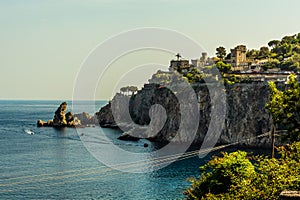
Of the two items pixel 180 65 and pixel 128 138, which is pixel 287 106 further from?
pixel 180 65

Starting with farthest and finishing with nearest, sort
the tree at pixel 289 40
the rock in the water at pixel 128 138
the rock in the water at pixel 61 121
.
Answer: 1. the tree at pixel 289 40
2. the rock in the water at pixel 61 121
3. the rock in the water at pixel 128 138

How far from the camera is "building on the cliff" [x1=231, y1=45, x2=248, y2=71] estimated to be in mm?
103438

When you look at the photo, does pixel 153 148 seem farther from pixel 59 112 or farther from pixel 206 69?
pixel 59 112

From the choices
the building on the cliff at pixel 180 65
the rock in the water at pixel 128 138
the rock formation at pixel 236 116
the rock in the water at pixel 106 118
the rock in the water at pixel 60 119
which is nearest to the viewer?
the rock formation at pixel 236 116

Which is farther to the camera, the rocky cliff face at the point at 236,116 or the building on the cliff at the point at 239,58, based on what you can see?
the building on the cliff at the point at 239,58

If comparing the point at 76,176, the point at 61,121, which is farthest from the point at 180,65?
the point at 76,176

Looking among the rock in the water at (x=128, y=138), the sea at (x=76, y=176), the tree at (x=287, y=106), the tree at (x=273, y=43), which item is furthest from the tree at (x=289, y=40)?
the tree at (x=287, y=106)

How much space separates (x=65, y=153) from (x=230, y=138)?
29.0m

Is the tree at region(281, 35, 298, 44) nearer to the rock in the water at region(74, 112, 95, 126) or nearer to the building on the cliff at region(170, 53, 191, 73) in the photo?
the building on the cliff at region(170, 53, 191, 73)

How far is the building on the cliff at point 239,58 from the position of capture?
10344cm

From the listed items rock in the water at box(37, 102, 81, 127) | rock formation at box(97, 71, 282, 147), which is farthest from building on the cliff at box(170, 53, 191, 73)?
rock in the water at box(37, 102, 81, 127)

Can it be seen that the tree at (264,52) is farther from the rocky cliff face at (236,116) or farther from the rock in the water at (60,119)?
the rock in the water at (60,119)

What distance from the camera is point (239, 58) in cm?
10731

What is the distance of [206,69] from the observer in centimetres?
9481
